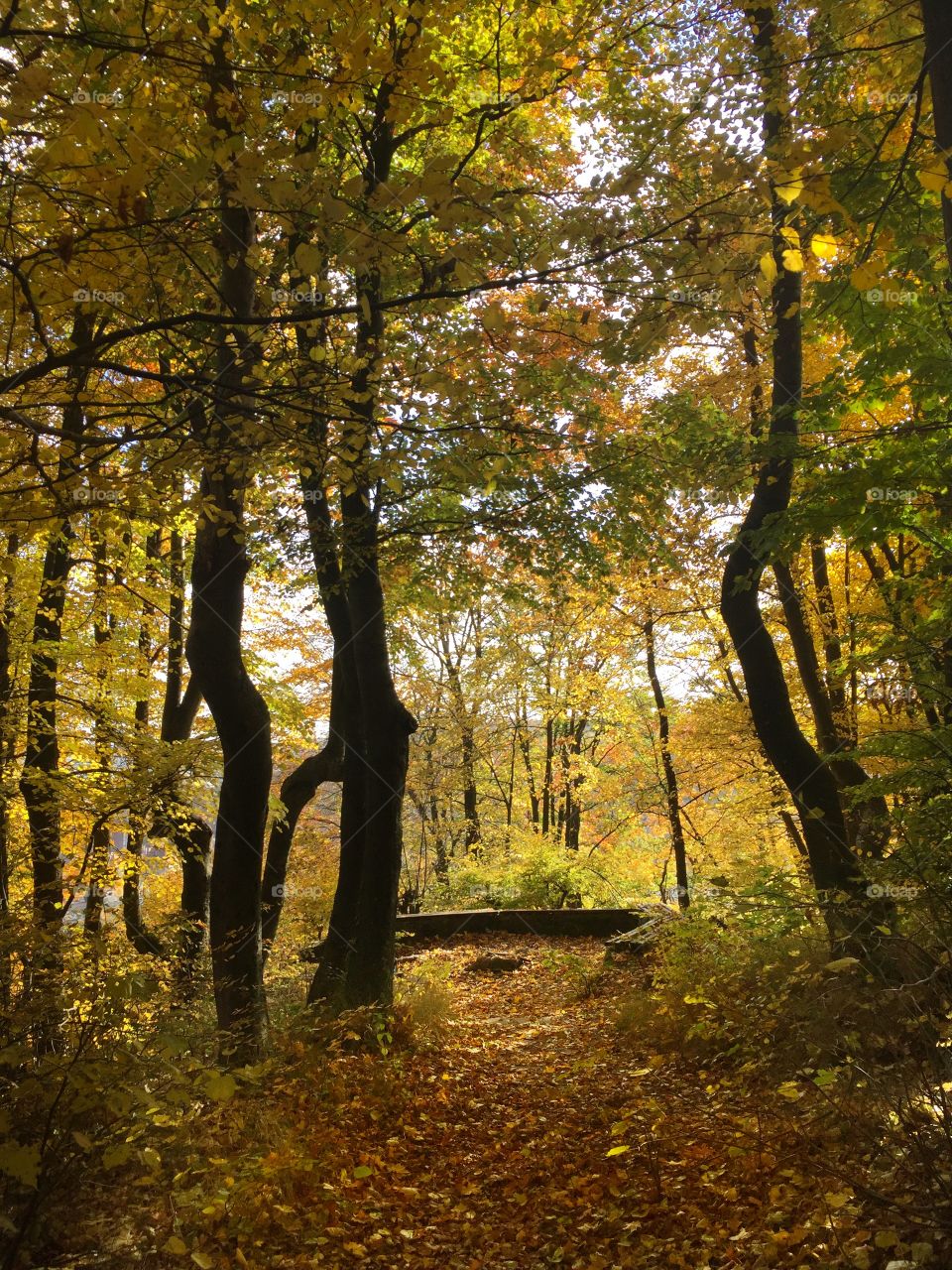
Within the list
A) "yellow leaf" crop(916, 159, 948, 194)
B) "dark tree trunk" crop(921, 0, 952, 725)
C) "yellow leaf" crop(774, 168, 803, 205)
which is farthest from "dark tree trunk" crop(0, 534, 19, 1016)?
"dark tree trunk" crop(921, 0, 952, 725)

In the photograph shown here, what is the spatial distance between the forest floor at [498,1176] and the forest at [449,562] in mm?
30

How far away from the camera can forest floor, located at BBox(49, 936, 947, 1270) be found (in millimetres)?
3295

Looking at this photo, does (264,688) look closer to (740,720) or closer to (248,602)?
(248,602)

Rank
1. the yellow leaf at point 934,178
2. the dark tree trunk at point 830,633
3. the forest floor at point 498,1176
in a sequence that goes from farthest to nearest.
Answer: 1. the dark tree trunk at point 830,633
2. the forest floor at point 498,1176
3. the yellow leaf at point 934,178

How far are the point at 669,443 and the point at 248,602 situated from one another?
9778mm

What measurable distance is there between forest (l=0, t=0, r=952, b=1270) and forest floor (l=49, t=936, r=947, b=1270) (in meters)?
0.03

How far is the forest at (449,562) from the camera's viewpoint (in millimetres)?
2893

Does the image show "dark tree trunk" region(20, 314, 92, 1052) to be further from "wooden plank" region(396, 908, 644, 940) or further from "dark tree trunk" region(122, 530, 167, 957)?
"wooden plank" region(396, 908, 644, 940)

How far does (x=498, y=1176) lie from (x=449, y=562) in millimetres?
5260

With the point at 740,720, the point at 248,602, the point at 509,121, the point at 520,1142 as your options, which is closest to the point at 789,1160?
the point at 520,1142

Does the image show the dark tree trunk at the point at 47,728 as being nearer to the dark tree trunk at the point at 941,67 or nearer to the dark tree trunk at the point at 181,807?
the dark tree trunk at the point at 181,807

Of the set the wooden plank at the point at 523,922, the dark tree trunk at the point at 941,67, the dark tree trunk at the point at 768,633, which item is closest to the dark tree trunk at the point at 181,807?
the wooden plank at the point at 523,922

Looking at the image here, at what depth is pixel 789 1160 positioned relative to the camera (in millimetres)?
3875

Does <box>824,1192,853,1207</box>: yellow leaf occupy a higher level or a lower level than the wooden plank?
higher
